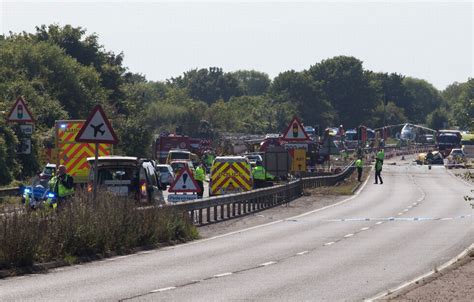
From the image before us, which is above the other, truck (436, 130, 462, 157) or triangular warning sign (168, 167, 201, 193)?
triangular warning sign (168, 167, 201, 193)

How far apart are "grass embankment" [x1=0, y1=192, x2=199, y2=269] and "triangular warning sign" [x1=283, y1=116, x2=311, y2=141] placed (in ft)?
48.9

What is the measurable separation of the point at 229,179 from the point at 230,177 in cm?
8

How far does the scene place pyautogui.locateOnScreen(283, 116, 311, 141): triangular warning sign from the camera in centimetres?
4312

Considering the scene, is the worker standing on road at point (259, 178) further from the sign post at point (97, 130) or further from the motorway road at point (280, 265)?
the sign post at point (97, 130)

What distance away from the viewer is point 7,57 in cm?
8800

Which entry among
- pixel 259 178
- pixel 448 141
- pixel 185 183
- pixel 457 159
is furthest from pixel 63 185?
pixel 448 141

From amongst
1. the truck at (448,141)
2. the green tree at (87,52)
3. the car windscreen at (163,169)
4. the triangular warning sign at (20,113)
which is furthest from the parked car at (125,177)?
the truck at (448,141)

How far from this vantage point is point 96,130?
25.0 metres

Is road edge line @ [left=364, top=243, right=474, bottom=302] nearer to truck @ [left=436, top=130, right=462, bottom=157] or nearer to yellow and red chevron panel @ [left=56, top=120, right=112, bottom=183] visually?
yellow and red chevron panel @ [left=56, top=120, right=112, bottom=183]

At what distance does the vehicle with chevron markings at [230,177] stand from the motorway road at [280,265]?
7850 mm

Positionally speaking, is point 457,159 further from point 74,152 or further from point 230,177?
point 230,177

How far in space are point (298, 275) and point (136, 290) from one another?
11.6ft

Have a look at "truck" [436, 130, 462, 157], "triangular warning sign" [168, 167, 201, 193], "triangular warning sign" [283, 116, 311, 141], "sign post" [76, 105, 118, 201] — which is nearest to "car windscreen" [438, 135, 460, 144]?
"truck" [436, 130, 462, 157]

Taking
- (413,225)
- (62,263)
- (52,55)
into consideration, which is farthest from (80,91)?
(62,263)
